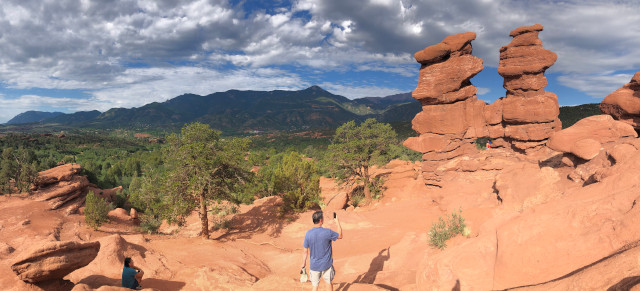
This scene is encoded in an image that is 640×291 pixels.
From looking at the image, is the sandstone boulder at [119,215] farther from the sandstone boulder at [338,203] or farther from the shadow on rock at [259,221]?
the sandstone boulder at [338,203]

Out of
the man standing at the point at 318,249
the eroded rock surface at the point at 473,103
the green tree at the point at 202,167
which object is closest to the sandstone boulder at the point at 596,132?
the man standing at the point at 318,249

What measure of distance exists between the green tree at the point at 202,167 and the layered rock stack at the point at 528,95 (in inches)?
733

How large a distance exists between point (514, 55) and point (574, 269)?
801 inches

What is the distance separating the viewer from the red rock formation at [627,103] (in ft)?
35.3

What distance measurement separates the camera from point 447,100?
21.3 metres

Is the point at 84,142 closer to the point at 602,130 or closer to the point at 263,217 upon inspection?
the point at 263,217

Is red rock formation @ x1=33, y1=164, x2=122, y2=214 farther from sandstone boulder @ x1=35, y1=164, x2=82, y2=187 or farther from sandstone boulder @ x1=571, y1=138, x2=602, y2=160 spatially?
sandstone boulder @ x1=571, y1=138, x2=602, y2=160

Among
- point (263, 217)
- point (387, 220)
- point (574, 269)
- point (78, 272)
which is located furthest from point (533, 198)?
point (263, 217)

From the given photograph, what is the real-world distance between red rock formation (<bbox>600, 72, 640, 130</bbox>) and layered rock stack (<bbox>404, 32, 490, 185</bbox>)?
30.8 feet

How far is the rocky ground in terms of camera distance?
4711 mm

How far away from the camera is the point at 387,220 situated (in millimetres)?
19453

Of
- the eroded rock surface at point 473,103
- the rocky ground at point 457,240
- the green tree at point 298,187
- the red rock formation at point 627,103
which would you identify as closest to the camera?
the rocky ground at point 457,240

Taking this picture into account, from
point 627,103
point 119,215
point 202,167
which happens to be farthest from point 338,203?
point 119,215

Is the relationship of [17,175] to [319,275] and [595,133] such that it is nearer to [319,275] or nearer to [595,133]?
[319,275]
